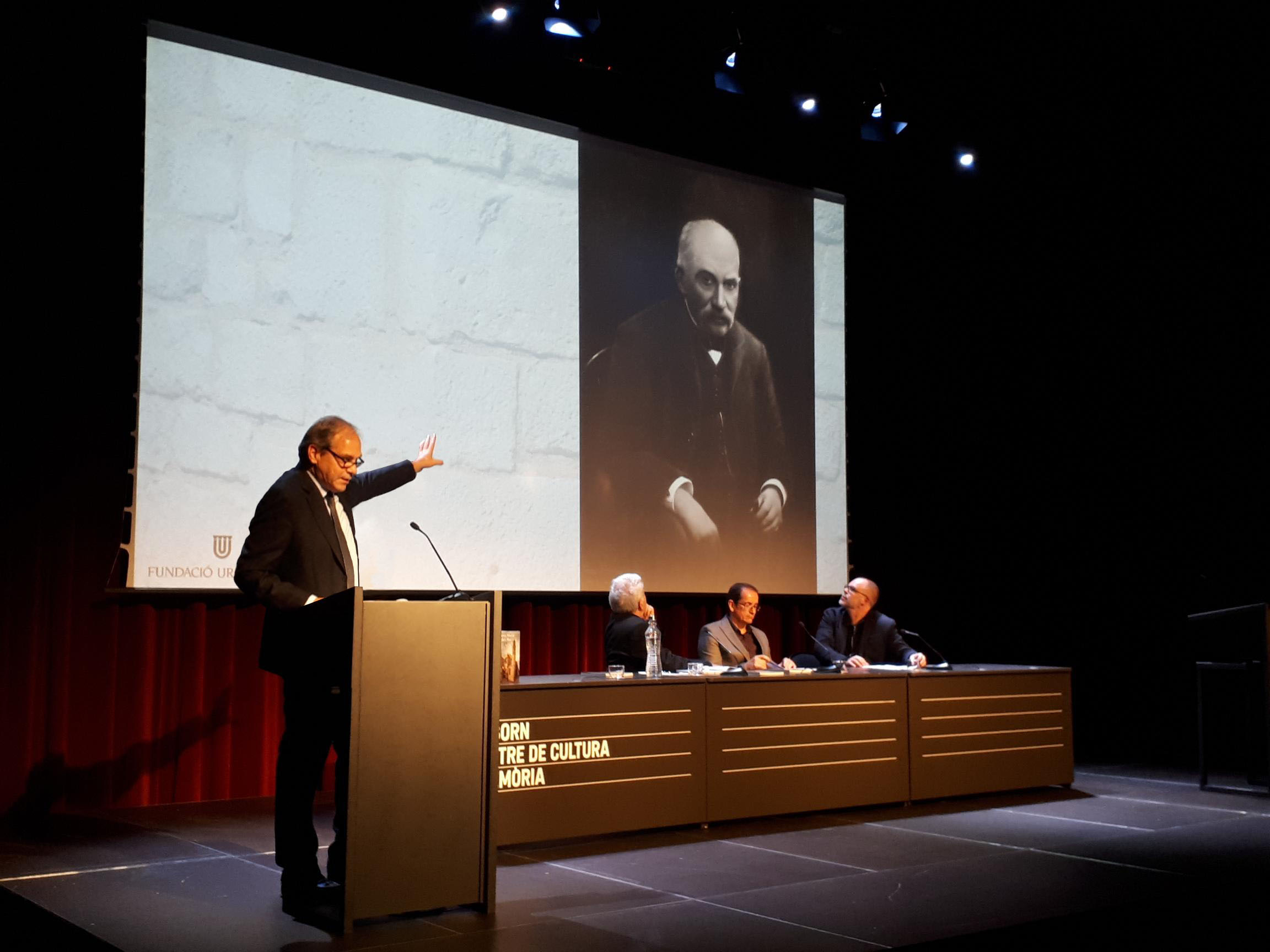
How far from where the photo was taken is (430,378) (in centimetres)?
581

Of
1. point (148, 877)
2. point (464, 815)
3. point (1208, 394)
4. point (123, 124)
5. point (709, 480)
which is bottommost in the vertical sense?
point (148, 877)

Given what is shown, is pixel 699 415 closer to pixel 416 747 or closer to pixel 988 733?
pixel 988 733

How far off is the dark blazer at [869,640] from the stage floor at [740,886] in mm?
1066

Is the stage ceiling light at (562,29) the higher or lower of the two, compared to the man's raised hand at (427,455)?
higher

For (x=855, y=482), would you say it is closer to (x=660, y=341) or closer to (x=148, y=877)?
(x=660, y=341)

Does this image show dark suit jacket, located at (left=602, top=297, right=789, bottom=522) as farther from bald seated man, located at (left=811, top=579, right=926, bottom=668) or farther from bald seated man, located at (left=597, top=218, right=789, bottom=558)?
bald seated man, located at (left=811, top=579, right=926, bottom=668)

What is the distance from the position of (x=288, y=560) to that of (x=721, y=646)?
264 centimetres

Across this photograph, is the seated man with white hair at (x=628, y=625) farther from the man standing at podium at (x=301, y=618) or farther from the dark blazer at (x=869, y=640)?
the man standing at podium at (x=301, y=618)

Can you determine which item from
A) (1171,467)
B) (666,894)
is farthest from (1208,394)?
(666,894)

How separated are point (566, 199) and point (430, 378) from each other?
4.39ft

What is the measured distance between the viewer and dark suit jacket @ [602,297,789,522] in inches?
258

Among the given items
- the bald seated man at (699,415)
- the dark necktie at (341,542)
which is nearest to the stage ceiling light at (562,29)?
the bald seated man at (699,415)

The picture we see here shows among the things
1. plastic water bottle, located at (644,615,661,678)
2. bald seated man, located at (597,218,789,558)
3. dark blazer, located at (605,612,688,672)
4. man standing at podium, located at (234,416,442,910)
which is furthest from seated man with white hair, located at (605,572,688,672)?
man standing at podium, located at (234,416,442,910)

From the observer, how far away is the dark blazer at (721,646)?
18.3ft
